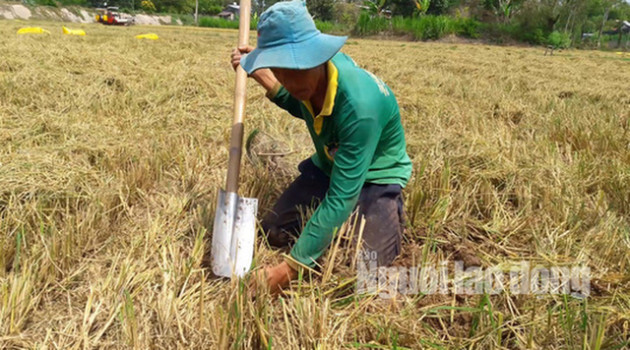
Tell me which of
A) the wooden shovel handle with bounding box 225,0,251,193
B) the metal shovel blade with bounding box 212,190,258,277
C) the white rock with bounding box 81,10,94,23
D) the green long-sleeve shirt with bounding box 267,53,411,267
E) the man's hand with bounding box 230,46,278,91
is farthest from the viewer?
the white rock with bounding box 81,10,94,23

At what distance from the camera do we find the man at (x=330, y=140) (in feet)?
4.37

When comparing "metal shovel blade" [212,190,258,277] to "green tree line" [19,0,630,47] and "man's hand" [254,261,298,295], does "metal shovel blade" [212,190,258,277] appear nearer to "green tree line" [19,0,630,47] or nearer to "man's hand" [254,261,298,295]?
"man's hand" [254,261,298,295]

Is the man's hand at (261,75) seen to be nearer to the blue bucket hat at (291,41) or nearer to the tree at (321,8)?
the blue bucket hat at (291,41)

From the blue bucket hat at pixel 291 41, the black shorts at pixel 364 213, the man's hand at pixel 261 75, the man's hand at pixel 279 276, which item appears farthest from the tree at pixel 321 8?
the man's hand at pixel 279 276

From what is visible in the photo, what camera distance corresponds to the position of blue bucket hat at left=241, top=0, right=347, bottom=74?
130 centimetres

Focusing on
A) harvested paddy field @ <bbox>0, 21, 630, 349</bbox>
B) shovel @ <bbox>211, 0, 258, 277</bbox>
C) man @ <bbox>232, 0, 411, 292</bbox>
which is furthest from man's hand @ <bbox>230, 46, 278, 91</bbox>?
shovel @ <bbox>211, 0, 258, 277</bbox>

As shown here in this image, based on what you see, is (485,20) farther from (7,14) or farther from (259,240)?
(259,240)

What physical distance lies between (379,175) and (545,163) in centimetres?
117

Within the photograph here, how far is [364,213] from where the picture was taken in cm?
174

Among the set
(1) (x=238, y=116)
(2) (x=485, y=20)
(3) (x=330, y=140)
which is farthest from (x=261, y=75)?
(2) (x=485, y=20)

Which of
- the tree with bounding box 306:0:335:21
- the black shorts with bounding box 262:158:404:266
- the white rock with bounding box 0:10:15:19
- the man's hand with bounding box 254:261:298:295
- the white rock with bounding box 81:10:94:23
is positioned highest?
the tree with bounding box 306:0:335:21

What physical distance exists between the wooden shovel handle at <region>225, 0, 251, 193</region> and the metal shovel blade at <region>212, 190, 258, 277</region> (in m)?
0.09

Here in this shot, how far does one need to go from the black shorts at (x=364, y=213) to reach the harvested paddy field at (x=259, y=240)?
0.11 meters

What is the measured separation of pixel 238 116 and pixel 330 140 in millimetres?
549
